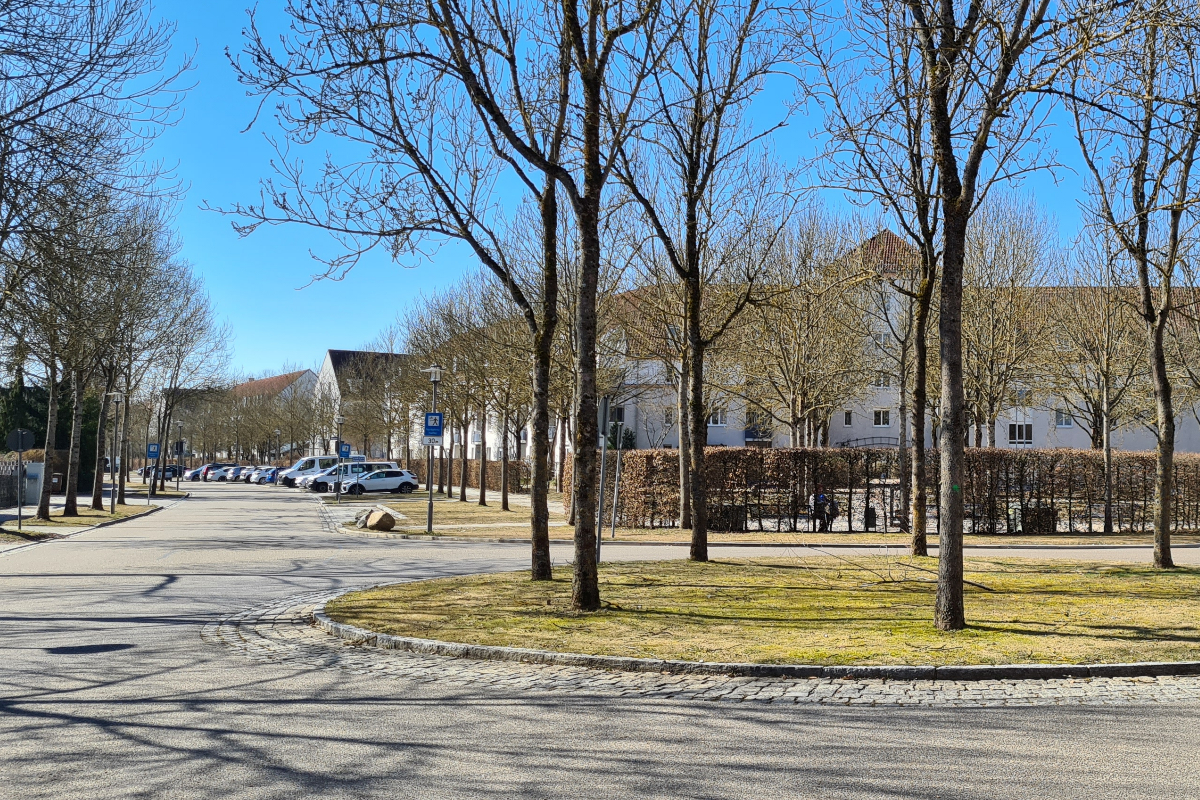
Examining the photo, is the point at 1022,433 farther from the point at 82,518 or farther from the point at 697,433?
the point at 697,433

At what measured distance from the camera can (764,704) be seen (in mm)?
7066

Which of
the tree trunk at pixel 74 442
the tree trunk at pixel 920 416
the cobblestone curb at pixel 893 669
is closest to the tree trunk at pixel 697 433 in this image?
the tree trunk at pixel 920 416

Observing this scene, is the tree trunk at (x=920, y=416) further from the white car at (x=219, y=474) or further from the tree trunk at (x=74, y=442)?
the white car at (x=219, y=474)

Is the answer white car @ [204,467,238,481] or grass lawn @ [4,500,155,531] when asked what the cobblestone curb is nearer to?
grass lawn @ [4,500,155,531]

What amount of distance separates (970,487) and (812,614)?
686 inches

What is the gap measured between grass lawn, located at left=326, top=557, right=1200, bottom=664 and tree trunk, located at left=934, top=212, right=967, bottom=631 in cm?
31

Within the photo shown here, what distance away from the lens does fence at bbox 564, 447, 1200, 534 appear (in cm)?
2636

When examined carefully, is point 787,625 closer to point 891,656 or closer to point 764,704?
point 891,656

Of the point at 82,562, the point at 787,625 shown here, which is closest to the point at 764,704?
the point at 787,625

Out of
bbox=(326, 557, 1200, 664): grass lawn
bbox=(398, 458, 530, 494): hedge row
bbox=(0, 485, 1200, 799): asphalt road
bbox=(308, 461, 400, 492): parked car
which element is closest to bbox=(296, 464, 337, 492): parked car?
bbox=(308, 461, 400, 492): parked car

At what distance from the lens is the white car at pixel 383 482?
5372 centimetres

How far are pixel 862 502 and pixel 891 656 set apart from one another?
18.8 meters

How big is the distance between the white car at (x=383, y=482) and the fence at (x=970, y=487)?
3095 centimetres

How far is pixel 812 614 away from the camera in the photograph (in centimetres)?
1102
